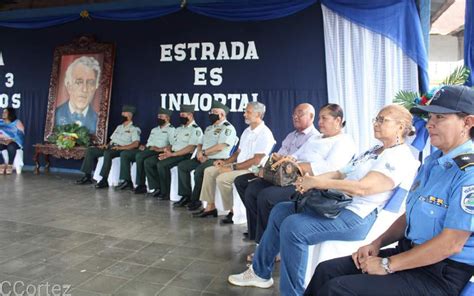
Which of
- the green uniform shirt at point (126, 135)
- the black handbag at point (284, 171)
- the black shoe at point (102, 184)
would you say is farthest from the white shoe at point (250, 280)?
the green uniform shirt at point (126, 135)

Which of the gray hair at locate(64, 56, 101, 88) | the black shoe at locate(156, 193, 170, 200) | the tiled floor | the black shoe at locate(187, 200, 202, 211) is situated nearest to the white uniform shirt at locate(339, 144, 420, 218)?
the tiled floor

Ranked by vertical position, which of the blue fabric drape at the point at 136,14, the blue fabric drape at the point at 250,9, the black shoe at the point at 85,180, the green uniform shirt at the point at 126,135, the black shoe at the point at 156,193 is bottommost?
the black shoe at the point at 156,193

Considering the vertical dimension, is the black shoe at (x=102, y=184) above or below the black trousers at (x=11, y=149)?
below

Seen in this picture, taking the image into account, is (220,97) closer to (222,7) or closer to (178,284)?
(222,7)

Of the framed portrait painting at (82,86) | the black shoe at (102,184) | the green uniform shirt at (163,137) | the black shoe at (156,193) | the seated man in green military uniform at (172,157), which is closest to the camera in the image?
the seated man in green military uniform at (172,157)

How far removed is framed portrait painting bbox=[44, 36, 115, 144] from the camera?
6492 millimetres

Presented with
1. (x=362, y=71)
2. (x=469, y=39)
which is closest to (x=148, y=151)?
(x=362, y=71)

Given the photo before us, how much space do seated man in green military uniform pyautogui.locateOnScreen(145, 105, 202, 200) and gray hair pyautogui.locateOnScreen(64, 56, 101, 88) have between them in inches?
83.5

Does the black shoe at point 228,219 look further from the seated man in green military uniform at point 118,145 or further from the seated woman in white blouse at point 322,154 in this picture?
the seated man in green military uniform at point 118,145

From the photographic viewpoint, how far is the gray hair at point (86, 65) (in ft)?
21.6

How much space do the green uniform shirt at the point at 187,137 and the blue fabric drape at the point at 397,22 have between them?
2.36 metres

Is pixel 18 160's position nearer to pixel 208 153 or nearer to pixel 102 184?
pixel 102 184

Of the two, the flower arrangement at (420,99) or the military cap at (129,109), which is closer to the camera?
the flower arrangement at (420,99)

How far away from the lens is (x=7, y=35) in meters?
7.41
